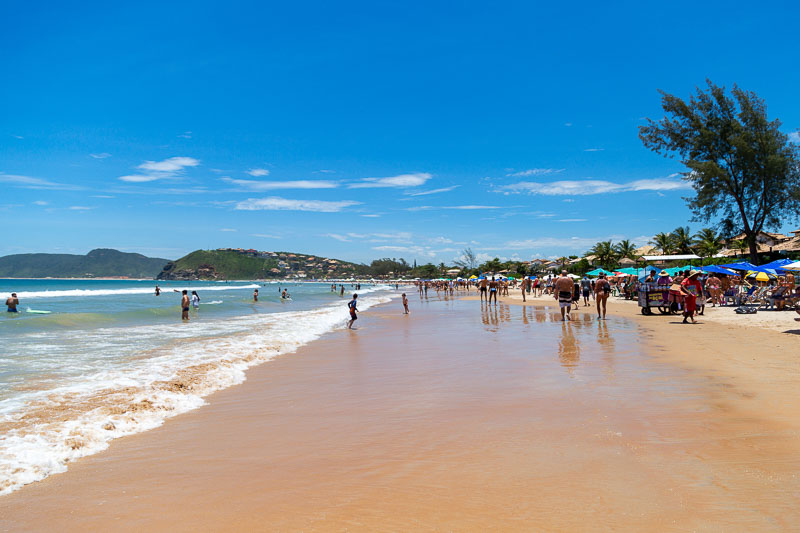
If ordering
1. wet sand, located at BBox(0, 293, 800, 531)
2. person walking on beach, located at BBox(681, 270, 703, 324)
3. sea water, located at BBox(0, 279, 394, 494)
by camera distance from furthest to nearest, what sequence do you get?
person walking on beach, located at BBox(681, 270, 703, 324) < sea water, located at BBox(0, 279, 394, 494) < wet sand, located at BBox(0, 293, 800, 531)

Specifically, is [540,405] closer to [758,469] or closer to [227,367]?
[758,469]

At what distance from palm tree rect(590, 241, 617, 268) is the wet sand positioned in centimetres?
5559

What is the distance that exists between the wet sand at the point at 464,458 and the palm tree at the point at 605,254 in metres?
55.6

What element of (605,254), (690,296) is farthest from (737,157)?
(605,254)

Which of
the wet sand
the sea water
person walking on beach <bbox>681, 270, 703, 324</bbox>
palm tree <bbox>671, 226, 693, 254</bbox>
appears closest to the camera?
the wet sand

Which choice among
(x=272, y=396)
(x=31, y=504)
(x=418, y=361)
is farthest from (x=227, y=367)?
(x=31, y=504)

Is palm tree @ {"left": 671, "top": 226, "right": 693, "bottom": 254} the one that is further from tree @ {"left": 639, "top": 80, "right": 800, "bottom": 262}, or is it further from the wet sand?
the wet sand

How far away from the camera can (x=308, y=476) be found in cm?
355

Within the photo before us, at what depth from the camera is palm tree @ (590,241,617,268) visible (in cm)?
5906

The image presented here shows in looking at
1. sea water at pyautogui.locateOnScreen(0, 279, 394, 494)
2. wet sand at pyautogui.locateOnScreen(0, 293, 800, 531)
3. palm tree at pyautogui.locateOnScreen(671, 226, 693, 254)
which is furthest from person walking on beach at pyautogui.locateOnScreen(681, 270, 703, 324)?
→ palm tree at pyautogui.locateOnScreen(671, 226, 693, 254)

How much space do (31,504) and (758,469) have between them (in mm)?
5160

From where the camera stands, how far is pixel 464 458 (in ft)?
12.5

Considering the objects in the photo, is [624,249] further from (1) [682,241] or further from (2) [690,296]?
(2) [690,296]

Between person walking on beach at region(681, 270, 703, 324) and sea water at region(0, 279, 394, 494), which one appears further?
person walking on beach at region(681, 270, 703, 324)
